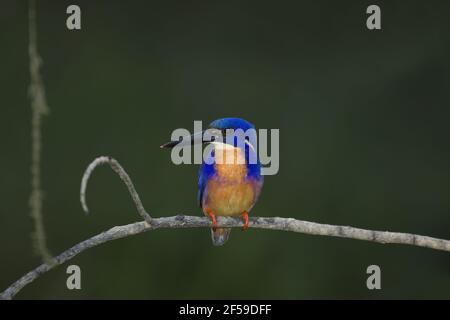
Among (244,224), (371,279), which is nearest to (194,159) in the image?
(244,224)

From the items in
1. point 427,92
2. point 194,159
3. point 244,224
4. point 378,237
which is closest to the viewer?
point 378,237

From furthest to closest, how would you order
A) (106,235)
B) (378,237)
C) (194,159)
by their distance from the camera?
1. (194,159)
2. (378,237)
3. (106,235)

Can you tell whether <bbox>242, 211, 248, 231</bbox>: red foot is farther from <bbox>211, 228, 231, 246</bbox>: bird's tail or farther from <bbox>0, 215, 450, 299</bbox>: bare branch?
<bbox>211, 228, 231, 246</bbox>: bird's tail

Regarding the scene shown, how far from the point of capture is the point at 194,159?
294 cm

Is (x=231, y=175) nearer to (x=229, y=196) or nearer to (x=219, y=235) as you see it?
(x=229, y=196)

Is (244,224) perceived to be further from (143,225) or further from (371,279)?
(371,279)

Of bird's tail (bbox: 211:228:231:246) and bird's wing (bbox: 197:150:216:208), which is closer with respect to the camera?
bird's wing (bbox: 197:150:216:208)

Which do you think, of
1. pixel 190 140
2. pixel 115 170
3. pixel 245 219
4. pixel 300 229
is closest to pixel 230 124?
pixel 190 140

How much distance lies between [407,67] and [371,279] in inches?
66.8

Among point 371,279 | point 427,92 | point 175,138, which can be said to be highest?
point 427,92

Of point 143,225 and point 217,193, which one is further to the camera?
point 217,193

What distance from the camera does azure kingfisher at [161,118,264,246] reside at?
2.79 m

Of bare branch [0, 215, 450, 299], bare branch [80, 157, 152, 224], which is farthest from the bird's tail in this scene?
bare branch [80, 157, 152, 224]

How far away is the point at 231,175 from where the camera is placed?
2.81m
